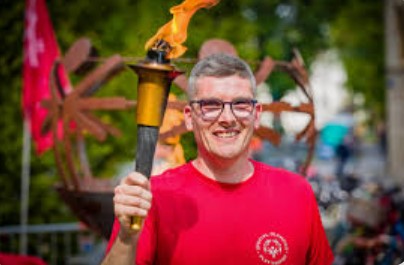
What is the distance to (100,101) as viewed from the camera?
199 inches

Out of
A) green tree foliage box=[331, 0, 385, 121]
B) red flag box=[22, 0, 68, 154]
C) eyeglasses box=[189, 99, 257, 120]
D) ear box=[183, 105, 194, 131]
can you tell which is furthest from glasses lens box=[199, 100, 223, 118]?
green tree foliage box=[331, 0, 385, 121]

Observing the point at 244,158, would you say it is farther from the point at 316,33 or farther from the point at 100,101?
the point at 316,33

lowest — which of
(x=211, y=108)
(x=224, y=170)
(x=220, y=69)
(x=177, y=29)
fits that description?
(x=224, y=170)

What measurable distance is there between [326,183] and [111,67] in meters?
5.00

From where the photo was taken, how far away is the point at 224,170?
254 centimetres

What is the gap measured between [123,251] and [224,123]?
0.65 m

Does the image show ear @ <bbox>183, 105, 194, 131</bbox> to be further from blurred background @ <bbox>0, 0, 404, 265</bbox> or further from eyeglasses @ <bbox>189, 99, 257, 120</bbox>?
blurred background @ <bbox>0, 0, 404, 265</bbox>

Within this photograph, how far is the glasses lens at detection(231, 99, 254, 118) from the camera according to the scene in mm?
2492

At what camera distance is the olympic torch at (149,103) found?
1945 millimetres

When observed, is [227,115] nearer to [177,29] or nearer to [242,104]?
[242,104]

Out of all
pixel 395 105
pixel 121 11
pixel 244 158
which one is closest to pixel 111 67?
pixel 244 158

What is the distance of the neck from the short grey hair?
0.27 meters

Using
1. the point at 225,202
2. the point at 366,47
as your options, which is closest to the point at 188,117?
the point at 225,202

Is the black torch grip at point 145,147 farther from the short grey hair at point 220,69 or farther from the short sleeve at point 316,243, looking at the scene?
the short sleeve at point 316,243
